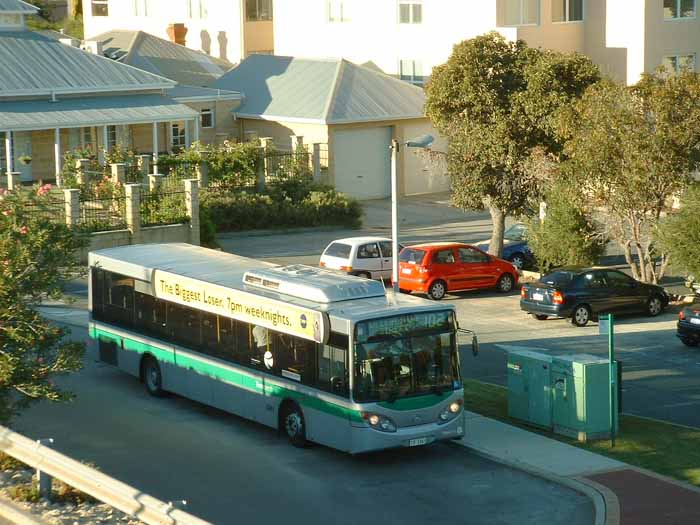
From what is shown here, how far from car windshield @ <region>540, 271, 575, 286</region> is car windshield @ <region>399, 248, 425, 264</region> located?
3.72 meters

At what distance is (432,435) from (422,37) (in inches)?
1566

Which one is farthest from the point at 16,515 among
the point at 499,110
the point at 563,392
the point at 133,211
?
the point at 499,110

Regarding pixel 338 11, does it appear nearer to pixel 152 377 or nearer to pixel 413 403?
pixel 152 377

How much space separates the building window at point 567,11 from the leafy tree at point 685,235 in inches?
953

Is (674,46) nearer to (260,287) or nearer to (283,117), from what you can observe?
(283,117)

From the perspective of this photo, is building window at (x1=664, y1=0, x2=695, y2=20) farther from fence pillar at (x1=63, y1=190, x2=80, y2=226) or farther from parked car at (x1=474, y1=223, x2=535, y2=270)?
fence pillar at (x1=63, y1=190, x2=80, y2=226)

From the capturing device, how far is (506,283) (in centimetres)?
3516

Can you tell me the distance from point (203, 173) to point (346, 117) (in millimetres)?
7972

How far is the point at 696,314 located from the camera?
90.0ft

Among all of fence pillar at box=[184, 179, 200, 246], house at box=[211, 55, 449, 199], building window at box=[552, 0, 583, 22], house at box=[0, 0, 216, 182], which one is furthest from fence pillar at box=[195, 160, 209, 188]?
building window at box=[552, 0, 583, 22]

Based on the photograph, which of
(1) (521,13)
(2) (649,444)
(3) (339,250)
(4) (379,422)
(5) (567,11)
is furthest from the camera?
(5) (567,11)

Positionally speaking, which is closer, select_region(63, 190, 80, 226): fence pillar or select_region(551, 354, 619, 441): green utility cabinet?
select_region(551, 354, 619, 441): green utility cabinet

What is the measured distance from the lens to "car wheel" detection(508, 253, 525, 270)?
1543 inches

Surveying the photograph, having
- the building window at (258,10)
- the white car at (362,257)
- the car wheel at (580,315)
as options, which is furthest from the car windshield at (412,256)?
the building window at (258,10)
